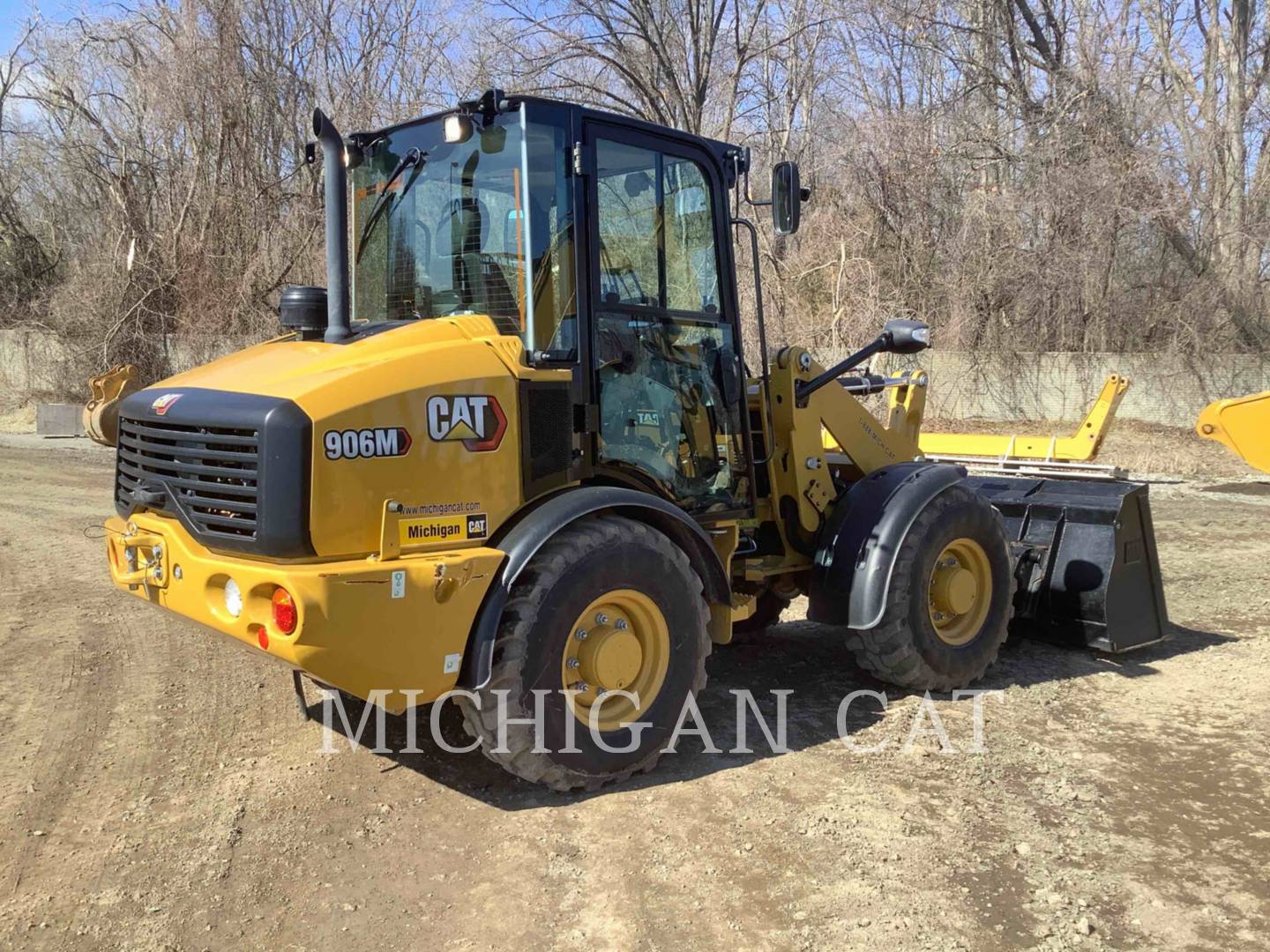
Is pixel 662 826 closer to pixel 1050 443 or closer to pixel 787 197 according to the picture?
pixel 787 197

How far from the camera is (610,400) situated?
13.8ft

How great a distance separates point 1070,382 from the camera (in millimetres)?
16391

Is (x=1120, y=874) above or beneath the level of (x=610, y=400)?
beneath

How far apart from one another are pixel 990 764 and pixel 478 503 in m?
2.42

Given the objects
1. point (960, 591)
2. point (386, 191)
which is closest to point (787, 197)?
point (386, 191)

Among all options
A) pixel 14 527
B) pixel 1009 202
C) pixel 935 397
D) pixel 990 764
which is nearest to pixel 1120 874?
pixel 990 764

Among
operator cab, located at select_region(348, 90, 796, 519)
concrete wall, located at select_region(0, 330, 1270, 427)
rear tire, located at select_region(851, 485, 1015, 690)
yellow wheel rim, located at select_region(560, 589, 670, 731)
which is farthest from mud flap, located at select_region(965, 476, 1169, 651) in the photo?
concrete wall, located at select_region(0, 330, 1270, 427)

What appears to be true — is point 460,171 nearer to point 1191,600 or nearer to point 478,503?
point 478,503

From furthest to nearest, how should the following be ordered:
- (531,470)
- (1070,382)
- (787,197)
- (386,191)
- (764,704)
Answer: (1070,382)
(764,704)
(787,197)
(386,191)
(531,470)

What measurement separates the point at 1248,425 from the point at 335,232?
4168 mm

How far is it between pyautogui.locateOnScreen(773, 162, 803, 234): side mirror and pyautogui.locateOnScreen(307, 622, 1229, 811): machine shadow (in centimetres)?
229

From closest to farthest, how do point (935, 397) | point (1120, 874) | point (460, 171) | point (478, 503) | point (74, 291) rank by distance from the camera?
point (1120, 874) < point (478, 503) < point (460, 171) < point (935, 397) < point (74, 291)

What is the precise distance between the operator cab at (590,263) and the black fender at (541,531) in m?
0.17

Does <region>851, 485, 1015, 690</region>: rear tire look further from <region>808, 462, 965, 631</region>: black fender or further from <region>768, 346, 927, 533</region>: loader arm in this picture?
<region>768, 346, 927, 533</region>: loader arm
